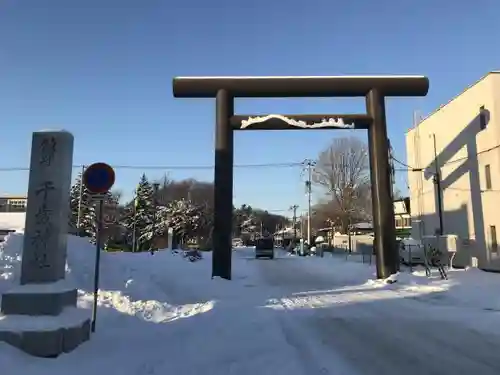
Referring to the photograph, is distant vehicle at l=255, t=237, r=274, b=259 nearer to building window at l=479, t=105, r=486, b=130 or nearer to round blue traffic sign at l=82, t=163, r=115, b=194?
building window at l=479, t=105, r=486, b=130

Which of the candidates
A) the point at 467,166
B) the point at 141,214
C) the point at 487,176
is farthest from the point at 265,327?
→ the point at 141,214

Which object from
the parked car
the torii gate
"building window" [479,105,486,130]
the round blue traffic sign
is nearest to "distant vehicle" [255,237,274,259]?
the parked car

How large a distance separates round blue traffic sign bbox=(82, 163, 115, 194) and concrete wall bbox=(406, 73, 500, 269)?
21.0 metres

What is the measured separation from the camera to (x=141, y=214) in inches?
2435

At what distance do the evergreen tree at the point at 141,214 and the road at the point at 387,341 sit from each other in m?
48.8

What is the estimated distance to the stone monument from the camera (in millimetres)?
6895

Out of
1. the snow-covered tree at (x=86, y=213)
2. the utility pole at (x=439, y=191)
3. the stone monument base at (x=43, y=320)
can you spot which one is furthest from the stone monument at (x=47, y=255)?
the snow-covered tree at (x=86, y=213)

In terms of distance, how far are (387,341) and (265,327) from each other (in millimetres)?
2330

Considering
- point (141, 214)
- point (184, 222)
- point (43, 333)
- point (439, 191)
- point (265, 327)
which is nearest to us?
point (43, 333)

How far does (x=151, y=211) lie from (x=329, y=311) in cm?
5405

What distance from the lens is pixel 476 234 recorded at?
25344 mm

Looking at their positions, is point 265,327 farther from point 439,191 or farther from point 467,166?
point 439,191

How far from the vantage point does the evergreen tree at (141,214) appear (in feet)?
193

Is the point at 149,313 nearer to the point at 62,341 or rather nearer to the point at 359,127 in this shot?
the point at 62,341
